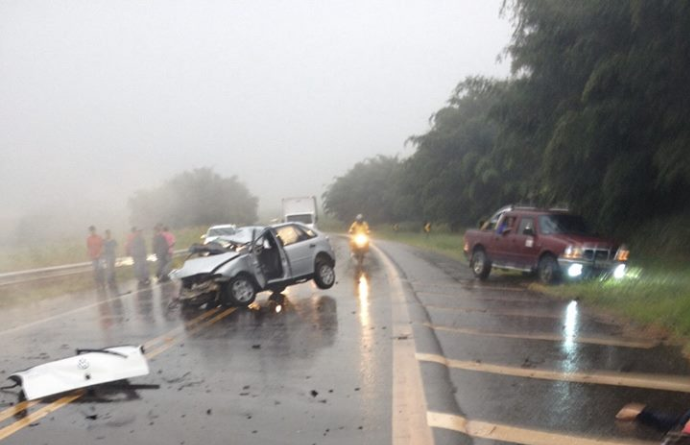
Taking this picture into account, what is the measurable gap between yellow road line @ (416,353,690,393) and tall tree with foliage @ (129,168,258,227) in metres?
71.5

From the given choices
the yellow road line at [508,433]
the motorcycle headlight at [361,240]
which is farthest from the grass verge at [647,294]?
the motorcycle headlight at [361,240]

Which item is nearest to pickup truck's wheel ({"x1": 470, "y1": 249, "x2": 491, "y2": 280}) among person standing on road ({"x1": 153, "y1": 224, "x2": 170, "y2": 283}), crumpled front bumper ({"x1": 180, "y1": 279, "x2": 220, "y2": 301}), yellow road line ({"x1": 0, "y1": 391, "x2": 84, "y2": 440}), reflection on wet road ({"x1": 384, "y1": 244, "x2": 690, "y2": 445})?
reflection on wet road ({"x1": 384, "y1": 244, "x2": 690, "y2": 445})

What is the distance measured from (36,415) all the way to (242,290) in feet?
24.8

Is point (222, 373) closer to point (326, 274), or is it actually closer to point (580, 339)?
point (580, 339)

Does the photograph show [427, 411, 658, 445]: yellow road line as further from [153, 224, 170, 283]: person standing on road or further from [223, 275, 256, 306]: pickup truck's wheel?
[153, 224, 170, 283]: person standing on road

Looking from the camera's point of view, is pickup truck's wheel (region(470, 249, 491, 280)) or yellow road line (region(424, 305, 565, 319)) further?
pickup truck's wheel (region(470, 249, 491, 280))

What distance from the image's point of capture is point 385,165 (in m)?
98.5

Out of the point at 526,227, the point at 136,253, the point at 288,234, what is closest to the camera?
the point at 288,234

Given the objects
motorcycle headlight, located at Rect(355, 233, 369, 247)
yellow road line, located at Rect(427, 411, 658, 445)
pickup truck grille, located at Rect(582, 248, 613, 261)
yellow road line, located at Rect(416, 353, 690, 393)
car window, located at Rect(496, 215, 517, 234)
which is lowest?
yellow road line, located at Rect(416, 353, 690, 393)

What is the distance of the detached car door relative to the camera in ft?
51.6

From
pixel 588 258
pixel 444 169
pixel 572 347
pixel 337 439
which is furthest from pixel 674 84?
pixel 444 169

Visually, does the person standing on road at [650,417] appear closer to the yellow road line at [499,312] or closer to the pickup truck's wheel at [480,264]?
the yellow road line at [499,312]

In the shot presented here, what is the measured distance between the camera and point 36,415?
270 inches

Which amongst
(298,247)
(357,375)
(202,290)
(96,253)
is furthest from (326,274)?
(357,375)
